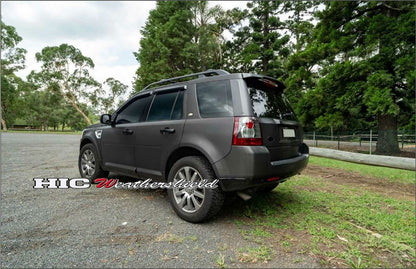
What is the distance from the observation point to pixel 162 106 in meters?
2.98

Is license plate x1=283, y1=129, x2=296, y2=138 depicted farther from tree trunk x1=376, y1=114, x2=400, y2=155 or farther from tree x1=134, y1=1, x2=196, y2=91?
tree x1=134, y1=1, x2=196, y2=91

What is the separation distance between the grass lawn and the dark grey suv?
536mm

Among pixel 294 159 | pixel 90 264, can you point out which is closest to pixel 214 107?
pixel 294 159

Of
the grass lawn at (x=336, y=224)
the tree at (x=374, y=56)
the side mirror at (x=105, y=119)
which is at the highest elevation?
the tree at (x=374, y=56)

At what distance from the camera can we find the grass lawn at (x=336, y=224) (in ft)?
6.06

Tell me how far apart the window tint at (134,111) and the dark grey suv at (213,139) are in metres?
0.02

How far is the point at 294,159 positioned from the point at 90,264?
245 cm

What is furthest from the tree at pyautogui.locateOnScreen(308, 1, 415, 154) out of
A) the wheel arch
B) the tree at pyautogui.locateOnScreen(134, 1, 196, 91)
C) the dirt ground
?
the tree at pyautogui.locateOnScreen(134, 1, 196, 91)

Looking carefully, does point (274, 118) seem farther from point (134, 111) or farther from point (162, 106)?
point (134, 111)

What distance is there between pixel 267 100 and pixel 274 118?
0.27m

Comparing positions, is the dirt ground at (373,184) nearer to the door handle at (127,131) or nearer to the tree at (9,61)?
the door handle at (127,131)

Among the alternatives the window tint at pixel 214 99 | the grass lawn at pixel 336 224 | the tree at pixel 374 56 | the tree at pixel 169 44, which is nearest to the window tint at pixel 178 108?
the window tint at pixel 214 99

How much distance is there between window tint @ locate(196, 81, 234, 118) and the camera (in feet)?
7.57

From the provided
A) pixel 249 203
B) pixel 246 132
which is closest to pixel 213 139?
pixel 246 132
